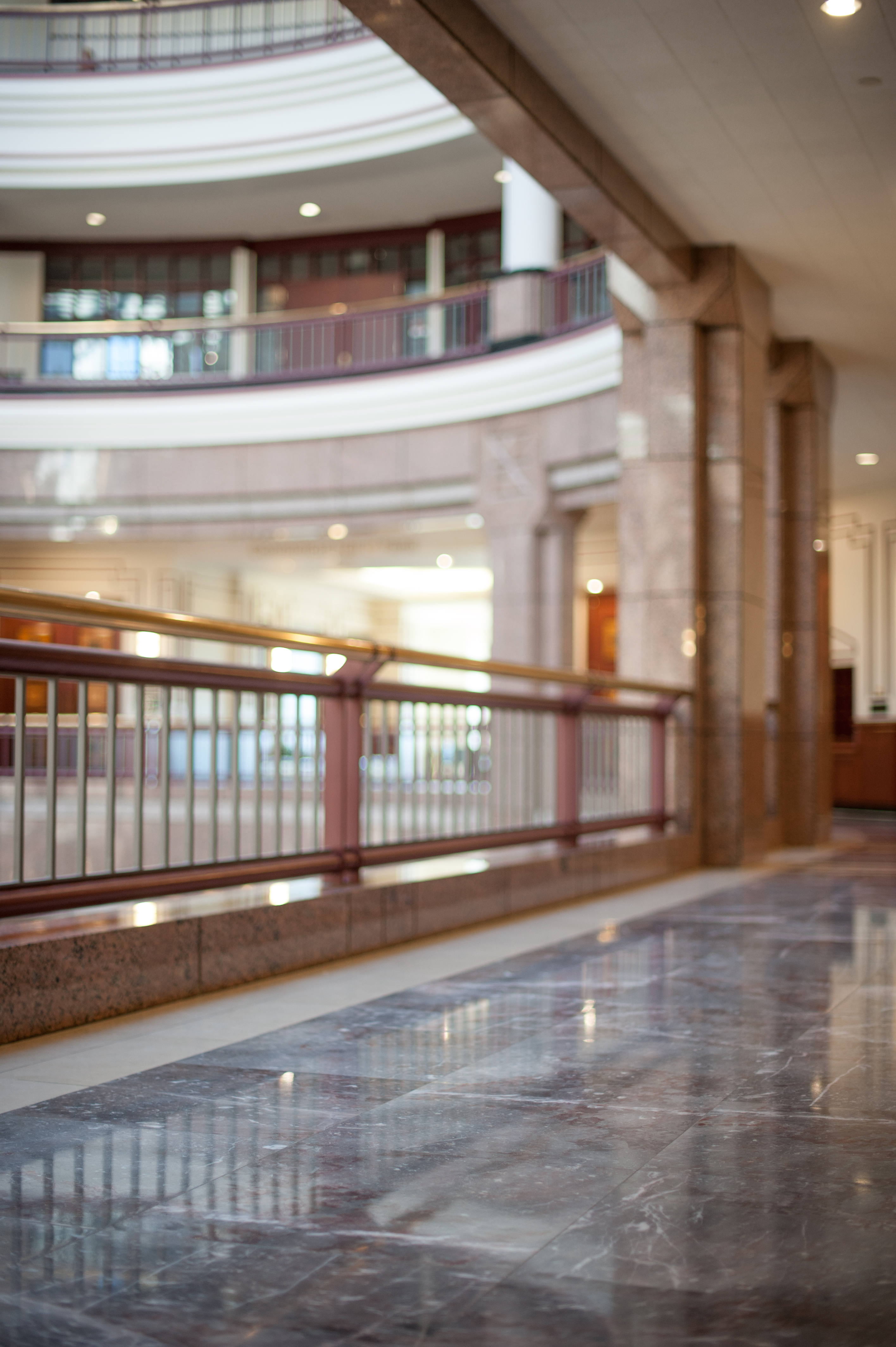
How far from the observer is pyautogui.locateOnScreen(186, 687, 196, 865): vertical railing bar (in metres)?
4.68

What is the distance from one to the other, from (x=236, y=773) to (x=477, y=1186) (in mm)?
2061

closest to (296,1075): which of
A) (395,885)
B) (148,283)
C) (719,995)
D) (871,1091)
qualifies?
(871,1091)

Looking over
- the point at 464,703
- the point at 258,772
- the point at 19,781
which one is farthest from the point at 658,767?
the point at 19,781

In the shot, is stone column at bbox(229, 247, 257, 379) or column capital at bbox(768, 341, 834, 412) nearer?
column capital at bbox(768, 341, 834, 412)

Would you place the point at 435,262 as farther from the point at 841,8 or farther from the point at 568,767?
the point at 841,8

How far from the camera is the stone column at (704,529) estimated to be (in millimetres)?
9859

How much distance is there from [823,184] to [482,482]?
7808mm

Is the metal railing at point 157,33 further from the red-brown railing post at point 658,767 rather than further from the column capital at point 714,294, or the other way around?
the red-brown railing post at point 658,767

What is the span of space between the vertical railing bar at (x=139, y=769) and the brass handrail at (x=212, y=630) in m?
0.22

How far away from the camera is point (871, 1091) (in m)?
3.24

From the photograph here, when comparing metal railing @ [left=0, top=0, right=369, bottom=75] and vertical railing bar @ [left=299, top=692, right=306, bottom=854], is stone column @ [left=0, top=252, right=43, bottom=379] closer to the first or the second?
metal railing @ [left=0, top=0, right=369, bottom=75]

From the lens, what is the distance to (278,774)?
17.5 feet

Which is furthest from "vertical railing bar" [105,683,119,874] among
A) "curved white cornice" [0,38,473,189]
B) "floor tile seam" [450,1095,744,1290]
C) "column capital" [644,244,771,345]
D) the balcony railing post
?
"curved white cornice" [0,38,473,189]

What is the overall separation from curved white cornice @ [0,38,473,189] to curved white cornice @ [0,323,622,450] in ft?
13.7
